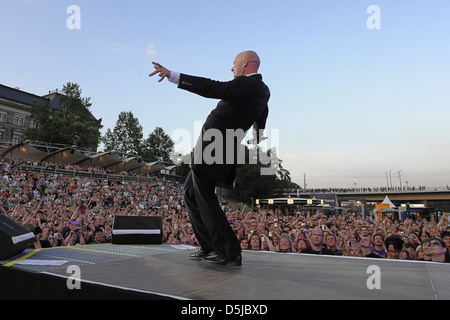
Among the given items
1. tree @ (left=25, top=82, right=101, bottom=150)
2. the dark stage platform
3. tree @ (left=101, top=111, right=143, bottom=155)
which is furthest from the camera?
tree @ (left=101, top=111, right=143, bottom=155)

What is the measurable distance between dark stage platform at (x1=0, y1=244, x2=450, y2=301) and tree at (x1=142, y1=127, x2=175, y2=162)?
2363 inches

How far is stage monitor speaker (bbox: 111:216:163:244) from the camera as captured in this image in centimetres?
439

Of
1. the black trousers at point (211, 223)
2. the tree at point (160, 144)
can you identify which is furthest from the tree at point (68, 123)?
the black trousers at point (211, 223)

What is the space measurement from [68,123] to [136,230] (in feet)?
126

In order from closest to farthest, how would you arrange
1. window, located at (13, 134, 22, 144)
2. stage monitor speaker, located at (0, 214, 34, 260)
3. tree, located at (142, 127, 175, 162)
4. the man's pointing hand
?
the man's pointing hand → stage monitor speaker, located at (0, 214, 34, 260) → window, located at (13, 134, 22, 144) → tree, located at (142, 127, 175, 162)

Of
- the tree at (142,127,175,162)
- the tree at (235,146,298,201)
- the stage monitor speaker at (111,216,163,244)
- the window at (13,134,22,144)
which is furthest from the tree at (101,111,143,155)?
the stage monitor speaker at (111,216,163,244)

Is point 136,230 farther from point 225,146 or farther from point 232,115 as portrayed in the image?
point 232,115

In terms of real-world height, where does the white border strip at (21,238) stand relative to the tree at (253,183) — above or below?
below

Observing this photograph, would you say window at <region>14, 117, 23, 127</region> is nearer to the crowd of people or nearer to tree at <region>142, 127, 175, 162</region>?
tree at <region>142, 127, 175, 162</region>

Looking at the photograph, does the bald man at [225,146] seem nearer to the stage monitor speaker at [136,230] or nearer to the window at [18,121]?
the stage monitor speaker at [136,230]

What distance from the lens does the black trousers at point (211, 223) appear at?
262 centimetres

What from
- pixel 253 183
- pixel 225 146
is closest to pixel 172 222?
pixel 225 146

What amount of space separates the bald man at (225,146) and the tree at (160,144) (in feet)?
196
